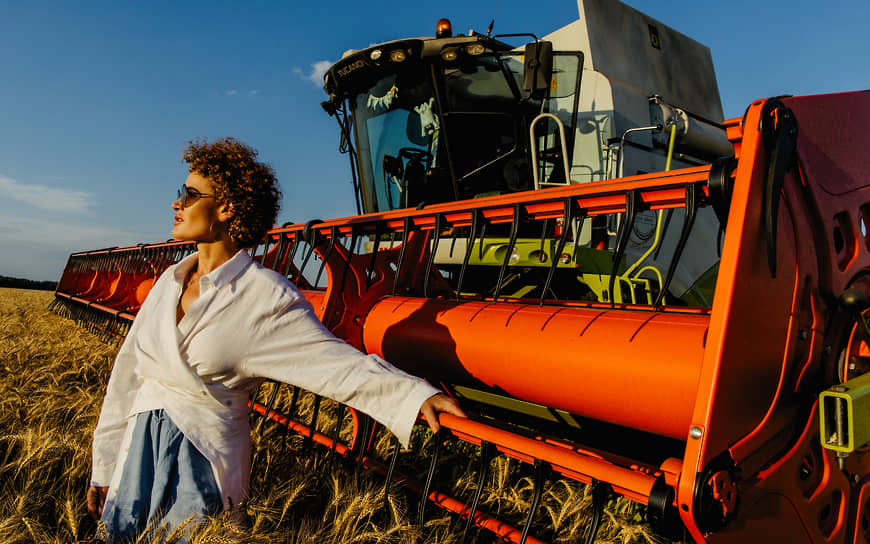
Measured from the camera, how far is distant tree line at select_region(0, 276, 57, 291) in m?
22.5

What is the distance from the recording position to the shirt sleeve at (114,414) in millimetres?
1506

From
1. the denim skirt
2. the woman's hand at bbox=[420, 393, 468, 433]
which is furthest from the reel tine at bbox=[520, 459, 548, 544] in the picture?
the denim skirt

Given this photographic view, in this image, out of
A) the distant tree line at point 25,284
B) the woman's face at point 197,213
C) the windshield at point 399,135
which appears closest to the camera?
the woman's face at point 197,213

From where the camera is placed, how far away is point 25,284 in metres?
22.6

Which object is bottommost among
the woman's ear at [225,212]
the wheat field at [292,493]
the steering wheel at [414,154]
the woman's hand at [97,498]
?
the wheat field at [292,493]

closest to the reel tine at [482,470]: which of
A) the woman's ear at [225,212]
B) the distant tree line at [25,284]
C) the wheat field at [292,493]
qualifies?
the wheat field at [292,493]

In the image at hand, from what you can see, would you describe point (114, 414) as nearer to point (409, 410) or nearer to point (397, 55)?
point (409, 410)

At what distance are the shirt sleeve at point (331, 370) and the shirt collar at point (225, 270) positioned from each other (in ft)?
0.53

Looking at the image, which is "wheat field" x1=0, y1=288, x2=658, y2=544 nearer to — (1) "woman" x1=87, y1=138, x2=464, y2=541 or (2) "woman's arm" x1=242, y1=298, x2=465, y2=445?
(1) "woman" x1=87, y1=138, x2=464, y2=541

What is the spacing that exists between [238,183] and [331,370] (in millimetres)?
605

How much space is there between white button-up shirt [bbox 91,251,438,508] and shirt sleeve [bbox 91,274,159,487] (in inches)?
2.4

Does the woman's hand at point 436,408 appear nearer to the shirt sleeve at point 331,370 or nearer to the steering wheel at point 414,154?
the shirt sleeve at point 331,370

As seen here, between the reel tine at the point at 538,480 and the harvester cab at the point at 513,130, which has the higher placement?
the harvester cab at the point at 513,130

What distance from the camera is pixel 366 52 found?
4.12 meters
